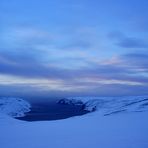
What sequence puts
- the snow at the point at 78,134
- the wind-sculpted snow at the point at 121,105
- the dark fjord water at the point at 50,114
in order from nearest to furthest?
the snow at the point at 78,134
the wind-sculpted snow at the point at 121,105
the dark fjord water at the point at 50,114

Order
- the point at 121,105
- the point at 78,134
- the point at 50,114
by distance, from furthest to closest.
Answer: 1. the point at 50,114
2. the point at 121,105
3. the point at 78,134

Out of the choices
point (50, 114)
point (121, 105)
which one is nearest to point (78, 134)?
point (121, 105)

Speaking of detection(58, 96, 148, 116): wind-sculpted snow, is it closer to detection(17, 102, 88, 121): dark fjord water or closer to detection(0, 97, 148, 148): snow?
detection(17, 102, 88, 121): dark fjord water

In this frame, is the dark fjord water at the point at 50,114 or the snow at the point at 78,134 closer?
the snow at the point at 78,134

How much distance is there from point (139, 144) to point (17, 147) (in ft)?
17.0

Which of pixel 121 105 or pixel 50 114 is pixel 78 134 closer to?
pixel 121 105

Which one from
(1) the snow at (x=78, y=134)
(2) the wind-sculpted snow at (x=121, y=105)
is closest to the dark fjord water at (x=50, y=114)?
(2) the wind-sculpted snow at (x=121, y=105)

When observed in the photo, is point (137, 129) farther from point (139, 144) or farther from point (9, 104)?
point (9, 104)

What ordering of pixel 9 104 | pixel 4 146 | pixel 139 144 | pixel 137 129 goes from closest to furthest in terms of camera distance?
1. pixel 139 144
2. pixel 4 146
3. pixel 137 129
4. pixel 9 104

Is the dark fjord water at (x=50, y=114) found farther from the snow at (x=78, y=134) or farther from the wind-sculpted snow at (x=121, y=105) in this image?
the snow at (x=78, y=134)

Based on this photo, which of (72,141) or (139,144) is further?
(72,141)

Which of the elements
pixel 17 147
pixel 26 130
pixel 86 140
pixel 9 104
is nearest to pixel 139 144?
pixel 86 140

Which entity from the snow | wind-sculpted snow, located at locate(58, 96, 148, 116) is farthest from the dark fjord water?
the snow

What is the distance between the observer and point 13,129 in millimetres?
15031
